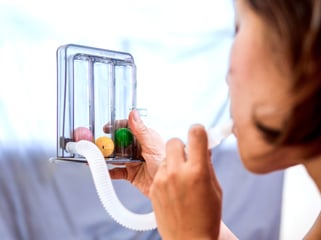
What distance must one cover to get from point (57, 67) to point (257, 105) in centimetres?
64

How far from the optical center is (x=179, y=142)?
68cm

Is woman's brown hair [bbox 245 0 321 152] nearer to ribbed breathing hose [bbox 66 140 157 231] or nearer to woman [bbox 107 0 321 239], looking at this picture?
woman [bbox 107 0 321 239]

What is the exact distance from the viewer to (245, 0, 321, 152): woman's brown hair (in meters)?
0.49

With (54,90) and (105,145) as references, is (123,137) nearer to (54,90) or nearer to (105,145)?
(105,145)

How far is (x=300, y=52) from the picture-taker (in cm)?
50

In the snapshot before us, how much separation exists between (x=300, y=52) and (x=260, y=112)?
9 centimetres

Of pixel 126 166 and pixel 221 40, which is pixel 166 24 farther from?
pixel 126 166

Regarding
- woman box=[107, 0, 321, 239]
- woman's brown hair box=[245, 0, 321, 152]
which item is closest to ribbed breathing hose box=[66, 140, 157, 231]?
woman box=[107, 0, 321, 239]

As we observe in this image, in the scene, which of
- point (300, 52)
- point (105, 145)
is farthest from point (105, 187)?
point (300, 52)

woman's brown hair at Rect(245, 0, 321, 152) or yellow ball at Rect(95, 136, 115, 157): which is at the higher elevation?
woman's brown hair at Rect(245, 0, 321, 152)

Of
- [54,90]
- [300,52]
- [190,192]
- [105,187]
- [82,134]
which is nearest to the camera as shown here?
[300,52]

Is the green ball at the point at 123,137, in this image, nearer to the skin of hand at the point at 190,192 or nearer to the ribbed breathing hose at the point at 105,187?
the ribbed breathing hose at the point at 105,187

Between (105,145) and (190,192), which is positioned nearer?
(190,192)

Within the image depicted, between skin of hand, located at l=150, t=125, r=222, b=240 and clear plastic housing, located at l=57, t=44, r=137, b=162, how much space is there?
0.32m
